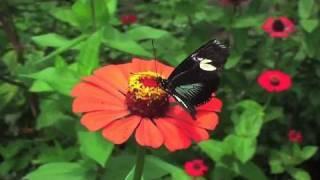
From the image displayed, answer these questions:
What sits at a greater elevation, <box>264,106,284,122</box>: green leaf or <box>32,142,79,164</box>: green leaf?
<box>264,106,284,122</box>: green leaf

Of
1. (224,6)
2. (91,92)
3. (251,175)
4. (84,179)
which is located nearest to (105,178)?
(84,179)

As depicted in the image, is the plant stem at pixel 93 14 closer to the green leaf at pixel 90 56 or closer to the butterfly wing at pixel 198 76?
the green leaf at pixel 90 56

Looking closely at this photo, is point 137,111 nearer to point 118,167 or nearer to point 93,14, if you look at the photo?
point 118,167

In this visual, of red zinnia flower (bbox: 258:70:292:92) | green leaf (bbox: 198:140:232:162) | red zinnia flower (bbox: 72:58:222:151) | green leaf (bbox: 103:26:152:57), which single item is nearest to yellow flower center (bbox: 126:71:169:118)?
red zinnia flower (bbox: 72:58:222:151)

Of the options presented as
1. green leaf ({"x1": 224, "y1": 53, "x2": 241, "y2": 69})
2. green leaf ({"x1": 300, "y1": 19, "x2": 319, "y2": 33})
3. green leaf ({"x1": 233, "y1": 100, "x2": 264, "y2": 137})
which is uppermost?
green leaf ({"x1": 300, "y1": 19, "x2": 319, "y2": 33})

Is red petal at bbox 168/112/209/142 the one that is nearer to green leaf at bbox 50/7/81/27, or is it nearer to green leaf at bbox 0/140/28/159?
green leaf at bbox 50/7/81/27

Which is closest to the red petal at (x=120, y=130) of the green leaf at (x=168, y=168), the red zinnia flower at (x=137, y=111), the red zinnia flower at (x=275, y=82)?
the red zinnia flower at (x=137, y=111)

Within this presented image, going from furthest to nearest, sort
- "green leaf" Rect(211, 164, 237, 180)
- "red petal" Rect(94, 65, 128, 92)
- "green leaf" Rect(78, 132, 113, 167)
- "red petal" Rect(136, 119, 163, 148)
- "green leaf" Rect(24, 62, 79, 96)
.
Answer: "green leaf" Rect(211, 164, 237, 180) < "green leaf" Rect(24, 62, 79, 96) < "green leaf" Rect(78, 132, 113, 167) < "red petal" Rect(94, 65, 128, 92) < "red petal" Rect(136, 119, 163, 148)

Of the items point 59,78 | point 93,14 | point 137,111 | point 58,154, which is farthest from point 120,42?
point 137,111
